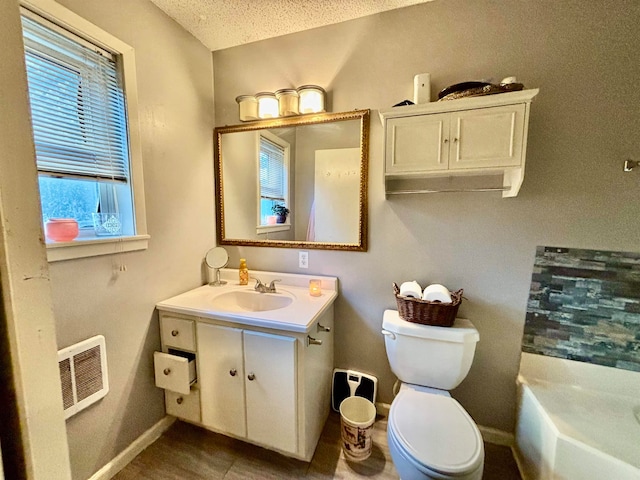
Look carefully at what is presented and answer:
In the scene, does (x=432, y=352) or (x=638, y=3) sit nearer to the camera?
(x=638, y=3)

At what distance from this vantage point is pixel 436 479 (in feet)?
3.10

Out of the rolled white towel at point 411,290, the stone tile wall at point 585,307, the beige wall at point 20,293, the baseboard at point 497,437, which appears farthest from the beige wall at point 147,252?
the stone tile wall at point 585,307

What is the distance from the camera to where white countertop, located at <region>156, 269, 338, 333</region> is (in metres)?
1.30

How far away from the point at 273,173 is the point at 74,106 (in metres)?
1.01

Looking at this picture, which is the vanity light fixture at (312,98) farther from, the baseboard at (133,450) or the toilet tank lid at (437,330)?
the baseboard at (133,450)

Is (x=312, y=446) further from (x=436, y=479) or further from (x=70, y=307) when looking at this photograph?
(x=70, y=307)

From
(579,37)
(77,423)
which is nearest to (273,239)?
(77,423)

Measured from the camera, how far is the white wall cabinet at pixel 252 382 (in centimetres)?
131

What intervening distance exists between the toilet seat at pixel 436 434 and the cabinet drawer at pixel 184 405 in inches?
42.5

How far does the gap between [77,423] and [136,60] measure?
1756 mm

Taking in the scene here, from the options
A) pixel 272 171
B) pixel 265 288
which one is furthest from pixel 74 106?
pixel 265 288

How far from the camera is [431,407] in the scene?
4.07 feet

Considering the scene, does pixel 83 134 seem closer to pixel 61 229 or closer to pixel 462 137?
pixel 61 229

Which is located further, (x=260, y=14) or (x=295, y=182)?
(x=295, y=182)
